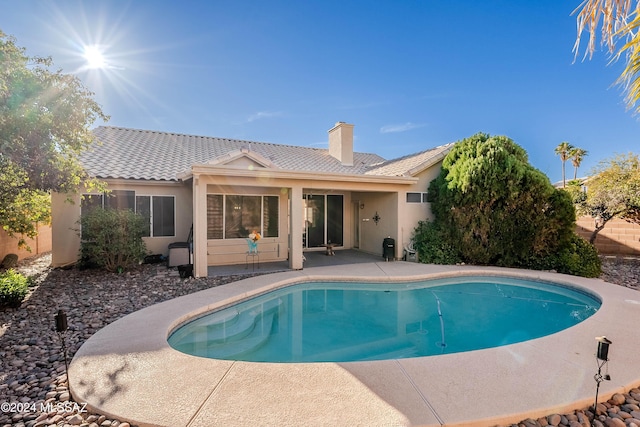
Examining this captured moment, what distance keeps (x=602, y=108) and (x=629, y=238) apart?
6.95m

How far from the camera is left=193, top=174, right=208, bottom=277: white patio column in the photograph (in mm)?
9477

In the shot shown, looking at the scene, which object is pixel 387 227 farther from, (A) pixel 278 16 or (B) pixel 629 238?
(B) pixel 629 238

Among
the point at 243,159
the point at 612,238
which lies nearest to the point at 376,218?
the point at 243,159

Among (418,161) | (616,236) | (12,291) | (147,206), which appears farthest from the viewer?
(616,236)

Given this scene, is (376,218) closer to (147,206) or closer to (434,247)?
(434,247)

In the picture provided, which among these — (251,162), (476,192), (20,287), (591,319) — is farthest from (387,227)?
(20,287)

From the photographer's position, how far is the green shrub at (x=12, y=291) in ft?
21.1

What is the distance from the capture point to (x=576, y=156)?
37.3 metres

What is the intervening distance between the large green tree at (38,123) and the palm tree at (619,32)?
10.0 m

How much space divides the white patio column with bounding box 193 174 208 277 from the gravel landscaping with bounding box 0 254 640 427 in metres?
0.49

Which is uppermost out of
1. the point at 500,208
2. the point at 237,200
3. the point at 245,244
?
the point at 237,200

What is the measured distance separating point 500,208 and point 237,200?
10281mm

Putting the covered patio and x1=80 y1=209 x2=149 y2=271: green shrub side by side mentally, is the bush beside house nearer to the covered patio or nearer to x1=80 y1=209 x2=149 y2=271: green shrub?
the covered patio

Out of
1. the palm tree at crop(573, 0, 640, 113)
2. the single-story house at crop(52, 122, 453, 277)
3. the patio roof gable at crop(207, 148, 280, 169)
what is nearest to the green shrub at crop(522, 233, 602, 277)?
the single-story house at crop(52, 122, 453, 277)
